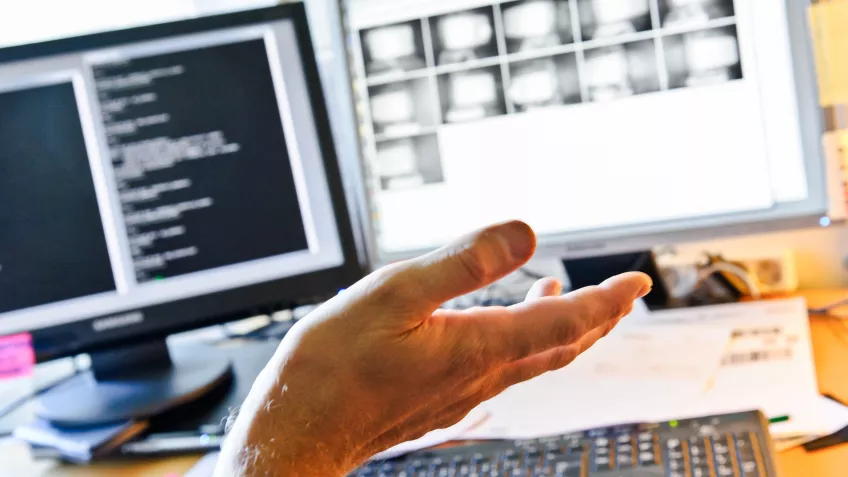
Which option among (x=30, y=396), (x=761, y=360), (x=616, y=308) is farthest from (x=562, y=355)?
(x=30, y=396)

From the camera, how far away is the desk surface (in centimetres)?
59

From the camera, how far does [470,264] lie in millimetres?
428

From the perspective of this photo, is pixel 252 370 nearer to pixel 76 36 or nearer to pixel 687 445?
pixel 76 36

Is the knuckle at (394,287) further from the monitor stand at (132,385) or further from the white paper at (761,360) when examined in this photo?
the monitor stand at (132,385)

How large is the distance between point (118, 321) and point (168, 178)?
175 mm

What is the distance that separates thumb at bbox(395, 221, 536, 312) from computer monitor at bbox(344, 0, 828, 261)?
47 centimetres

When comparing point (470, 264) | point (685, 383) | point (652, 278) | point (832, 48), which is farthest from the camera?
point (652, 278)

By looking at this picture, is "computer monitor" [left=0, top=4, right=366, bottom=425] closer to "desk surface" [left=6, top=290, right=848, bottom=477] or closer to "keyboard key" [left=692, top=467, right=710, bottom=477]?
"desk surface" [left=6, top=290, right=848, bottom=477]

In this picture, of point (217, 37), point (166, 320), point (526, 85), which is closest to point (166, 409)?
point (166, 320)

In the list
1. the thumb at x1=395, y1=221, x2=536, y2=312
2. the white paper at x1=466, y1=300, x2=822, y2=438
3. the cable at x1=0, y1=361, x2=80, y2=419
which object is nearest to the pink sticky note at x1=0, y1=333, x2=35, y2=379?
the cable at x1=0, y1=361, x2=80, y2=419

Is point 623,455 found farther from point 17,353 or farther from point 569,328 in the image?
point 17,353

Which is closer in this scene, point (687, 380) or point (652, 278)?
point (687, 380)

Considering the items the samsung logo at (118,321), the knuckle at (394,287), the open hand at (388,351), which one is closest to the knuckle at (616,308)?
the open hand at (388,351)

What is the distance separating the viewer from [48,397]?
934mm
